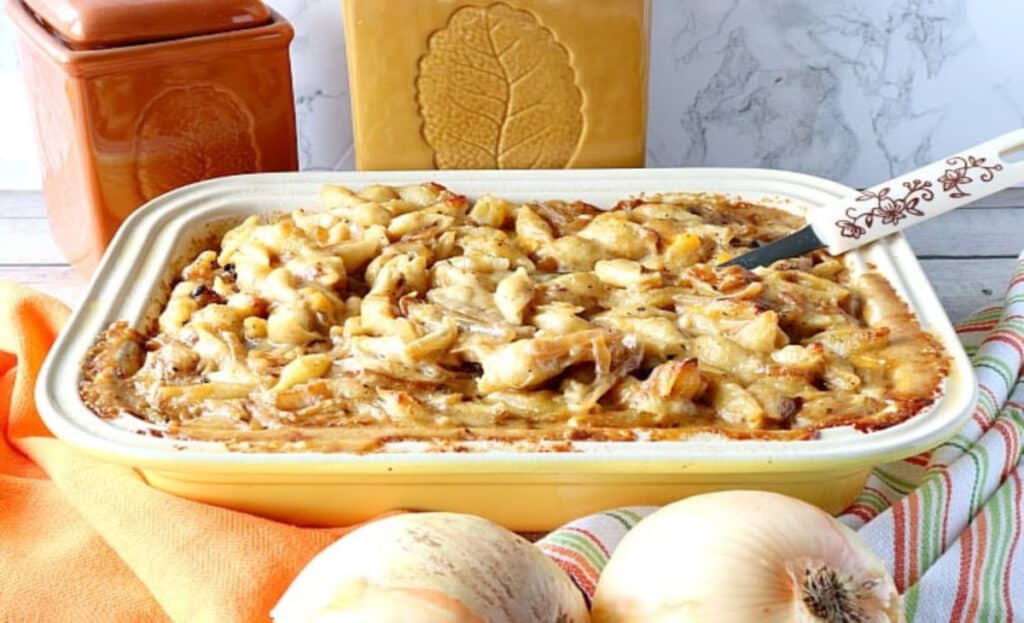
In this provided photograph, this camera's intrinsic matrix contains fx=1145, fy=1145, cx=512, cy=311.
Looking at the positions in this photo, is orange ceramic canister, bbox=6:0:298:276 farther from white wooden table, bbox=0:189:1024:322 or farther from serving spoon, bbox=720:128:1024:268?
serving spoon, bbox=720:128:1024:268

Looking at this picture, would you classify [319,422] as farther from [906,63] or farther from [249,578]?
[906,63]

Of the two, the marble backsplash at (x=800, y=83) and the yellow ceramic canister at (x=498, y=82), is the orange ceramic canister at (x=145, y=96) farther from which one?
the marble backsplash at (x=800, y=83)

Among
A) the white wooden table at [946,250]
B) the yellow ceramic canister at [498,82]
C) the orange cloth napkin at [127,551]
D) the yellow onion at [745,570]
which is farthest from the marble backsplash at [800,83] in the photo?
the yellow onion at [745,570]

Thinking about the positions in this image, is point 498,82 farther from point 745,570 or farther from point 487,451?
point 745,570

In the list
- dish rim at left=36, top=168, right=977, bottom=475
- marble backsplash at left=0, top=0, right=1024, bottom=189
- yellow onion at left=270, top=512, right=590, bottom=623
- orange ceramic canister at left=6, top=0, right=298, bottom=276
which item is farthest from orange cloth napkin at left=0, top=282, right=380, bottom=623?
marble backsplash at left=0, top=0, right=1024, bottom=189

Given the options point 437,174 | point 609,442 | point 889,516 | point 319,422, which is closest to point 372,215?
point 437,174

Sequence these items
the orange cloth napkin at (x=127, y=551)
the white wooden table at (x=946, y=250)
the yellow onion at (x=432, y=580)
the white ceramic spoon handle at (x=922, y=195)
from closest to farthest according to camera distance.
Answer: the yellow onion at (x=432, y=580) → the orange cloth napkin at (x=127, y=551) → the white ceramic spoon handle at (x=922, y=195) → the white wooden table at (x=946, y=250)

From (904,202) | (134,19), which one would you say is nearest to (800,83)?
(904,202)
